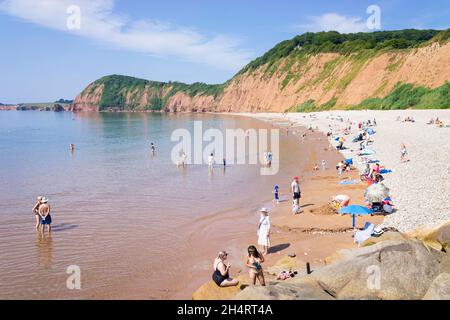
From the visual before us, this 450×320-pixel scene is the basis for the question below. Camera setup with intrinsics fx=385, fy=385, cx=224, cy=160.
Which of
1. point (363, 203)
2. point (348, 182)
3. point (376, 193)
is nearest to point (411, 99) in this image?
point (348, 182)

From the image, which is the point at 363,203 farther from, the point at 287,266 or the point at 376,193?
the point at 287,266

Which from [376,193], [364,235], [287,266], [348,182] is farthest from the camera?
[348,182]

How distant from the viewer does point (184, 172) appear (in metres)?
28.7

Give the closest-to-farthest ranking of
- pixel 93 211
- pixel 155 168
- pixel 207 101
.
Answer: pixel 93 211 → pixel 155 168 → pixel 207 101

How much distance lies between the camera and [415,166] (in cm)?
2130

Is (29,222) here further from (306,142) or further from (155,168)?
(306,142)

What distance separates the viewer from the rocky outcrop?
7.39 m

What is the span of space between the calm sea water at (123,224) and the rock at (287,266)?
2.16 m

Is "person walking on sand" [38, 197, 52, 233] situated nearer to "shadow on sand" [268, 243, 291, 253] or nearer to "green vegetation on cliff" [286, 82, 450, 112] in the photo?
"shadow on sand" [268, 243, 291, 253]

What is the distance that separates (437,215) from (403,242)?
5043mm

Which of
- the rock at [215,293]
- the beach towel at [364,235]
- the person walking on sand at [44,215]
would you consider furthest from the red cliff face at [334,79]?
the rock at [215,293]

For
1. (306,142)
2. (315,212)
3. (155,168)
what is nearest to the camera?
(315,212)

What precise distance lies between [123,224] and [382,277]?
1120 centimetres

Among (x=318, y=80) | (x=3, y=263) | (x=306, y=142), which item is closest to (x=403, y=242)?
(x=3, y=263)
